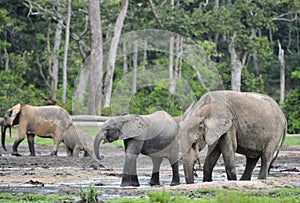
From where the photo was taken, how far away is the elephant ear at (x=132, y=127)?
16.3 metres

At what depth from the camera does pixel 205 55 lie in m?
50.6

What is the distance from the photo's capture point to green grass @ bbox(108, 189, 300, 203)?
9.33 metres

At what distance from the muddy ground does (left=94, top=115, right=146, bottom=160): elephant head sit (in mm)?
908

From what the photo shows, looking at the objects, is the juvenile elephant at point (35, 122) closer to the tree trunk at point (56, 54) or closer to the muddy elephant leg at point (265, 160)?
the muddy elephant leg at point (265, 160)

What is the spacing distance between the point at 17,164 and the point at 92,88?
20693mm

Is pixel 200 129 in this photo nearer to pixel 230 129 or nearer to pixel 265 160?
pixel 230 129

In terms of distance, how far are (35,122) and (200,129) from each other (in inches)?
483

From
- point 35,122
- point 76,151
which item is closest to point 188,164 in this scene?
point 76,151

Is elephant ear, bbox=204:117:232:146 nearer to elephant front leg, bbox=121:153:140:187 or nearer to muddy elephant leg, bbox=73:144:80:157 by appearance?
elephant front leg, bbox=121:153:140:187

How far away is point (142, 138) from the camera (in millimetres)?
16406

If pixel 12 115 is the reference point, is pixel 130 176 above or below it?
below

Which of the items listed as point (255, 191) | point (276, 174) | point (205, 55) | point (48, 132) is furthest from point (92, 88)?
point (255, 191)

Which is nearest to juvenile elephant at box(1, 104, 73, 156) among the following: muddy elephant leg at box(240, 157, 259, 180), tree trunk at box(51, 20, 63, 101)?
muddy elephant leg at box(240, 157, 259, 180)

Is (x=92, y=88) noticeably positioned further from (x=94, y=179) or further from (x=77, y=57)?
(x=94, y=179)
